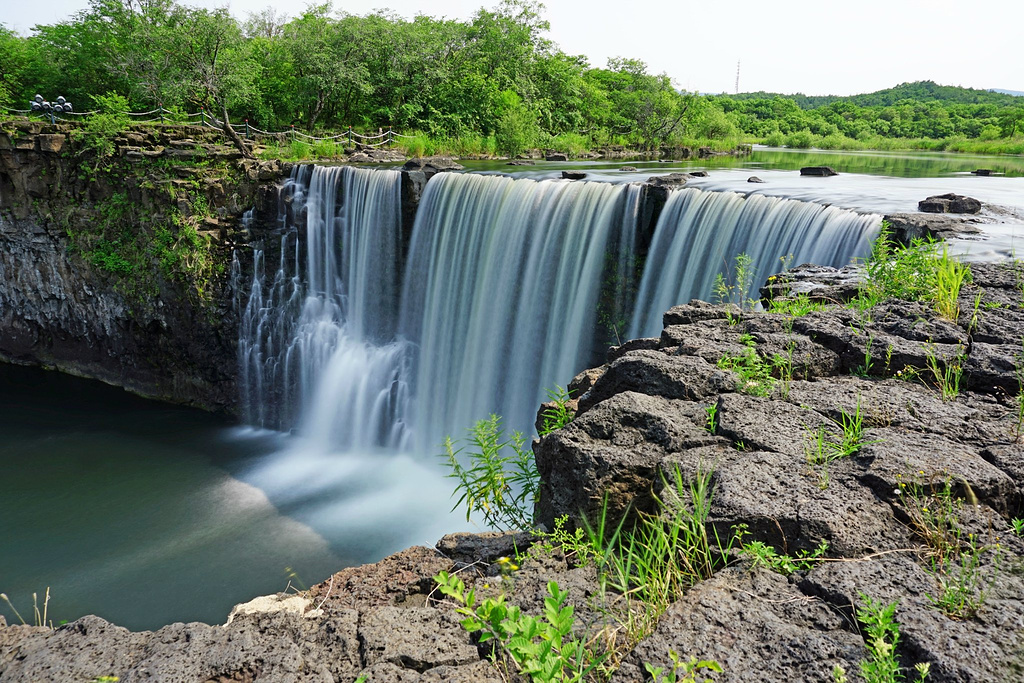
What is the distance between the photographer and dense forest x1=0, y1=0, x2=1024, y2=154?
62.1 ft

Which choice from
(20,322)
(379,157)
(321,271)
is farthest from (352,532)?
(379,157)

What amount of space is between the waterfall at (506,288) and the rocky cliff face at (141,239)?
407 centimetres

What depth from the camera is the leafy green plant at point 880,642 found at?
179 centimetres

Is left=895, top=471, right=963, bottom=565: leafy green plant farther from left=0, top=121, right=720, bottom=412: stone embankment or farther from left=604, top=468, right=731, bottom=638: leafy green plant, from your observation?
left=0, top=121, right=720, bottom=412: stone embankment

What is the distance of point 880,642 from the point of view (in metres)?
1.80

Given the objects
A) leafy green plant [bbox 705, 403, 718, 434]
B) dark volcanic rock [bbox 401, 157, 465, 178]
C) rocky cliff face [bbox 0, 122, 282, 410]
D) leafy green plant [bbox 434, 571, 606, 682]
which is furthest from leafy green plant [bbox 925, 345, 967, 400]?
rocky cliff face [bbox 0, 122, 282, 410]

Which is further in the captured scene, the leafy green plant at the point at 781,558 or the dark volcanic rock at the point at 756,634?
the leafy green plant at the point at 781,558

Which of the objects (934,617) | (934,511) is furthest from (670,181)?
(934,617)

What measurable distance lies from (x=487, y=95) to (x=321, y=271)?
14416 mm

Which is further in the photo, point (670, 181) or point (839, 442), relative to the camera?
point (670, 181)

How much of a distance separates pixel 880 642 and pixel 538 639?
42.2 inches

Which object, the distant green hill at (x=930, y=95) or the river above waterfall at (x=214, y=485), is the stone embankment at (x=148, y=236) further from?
the distant green hill at (x=930, y=95)

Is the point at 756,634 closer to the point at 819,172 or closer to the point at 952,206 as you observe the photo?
the point at 952,206

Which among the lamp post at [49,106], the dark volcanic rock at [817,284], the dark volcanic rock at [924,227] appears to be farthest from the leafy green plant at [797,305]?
the lamp post at [49,106]
